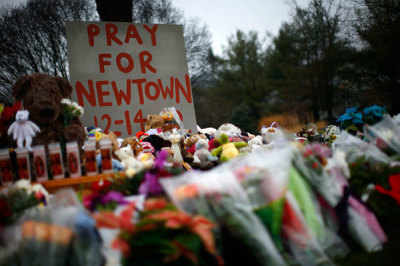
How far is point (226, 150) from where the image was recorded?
8.54ft

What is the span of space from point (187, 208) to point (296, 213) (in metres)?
0.52

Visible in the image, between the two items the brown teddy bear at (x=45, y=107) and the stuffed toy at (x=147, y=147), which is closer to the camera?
the brown teddy bear at (x=45, y=107)

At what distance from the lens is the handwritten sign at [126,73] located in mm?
3529

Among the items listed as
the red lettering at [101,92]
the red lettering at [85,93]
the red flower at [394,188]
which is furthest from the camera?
the red lettering at [101,92]

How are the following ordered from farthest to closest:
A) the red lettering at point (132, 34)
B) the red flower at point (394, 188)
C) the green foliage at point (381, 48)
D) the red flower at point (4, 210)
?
the green foliage at point (381, 48) → the red lettering at point (132, 34) → the red flower at point (394, 188) → the red flower at point (4, 210)

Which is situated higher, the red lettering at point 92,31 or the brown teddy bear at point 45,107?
the red lettering at point 92,31

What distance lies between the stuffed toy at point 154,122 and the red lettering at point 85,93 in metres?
0.72

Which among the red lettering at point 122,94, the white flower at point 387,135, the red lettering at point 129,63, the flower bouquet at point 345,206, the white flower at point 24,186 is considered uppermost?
the red lettering at point 129,63

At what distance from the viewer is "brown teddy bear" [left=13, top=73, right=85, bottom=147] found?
2.14 meters

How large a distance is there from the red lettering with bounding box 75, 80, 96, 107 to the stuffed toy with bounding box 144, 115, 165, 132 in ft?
2.37

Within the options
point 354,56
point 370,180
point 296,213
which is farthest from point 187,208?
point 354,56

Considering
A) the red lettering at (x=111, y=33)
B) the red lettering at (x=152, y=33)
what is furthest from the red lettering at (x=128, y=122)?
the red lettering at (x=152, y=33)

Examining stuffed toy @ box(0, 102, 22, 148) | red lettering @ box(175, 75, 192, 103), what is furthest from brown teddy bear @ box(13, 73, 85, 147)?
red lettering @ box(175, 75, 192, 103)

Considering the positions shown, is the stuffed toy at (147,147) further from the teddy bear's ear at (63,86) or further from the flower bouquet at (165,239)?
the flower bouquet at (165,239)
